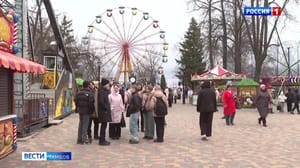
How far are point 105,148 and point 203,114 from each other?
3.28 meters

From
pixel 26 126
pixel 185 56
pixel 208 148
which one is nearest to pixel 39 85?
pixel 26 126

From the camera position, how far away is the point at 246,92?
111 ft

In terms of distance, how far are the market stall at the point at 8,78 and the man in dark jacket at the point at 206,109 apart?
5.17m

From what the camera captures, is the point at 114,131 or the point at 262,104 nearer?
the point at 114,131

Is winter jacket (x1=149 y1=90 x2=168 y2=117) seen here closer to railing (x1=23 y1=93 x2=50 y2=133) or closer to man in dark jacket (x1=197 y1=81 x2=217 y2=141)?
man in dark jacket (x1=197 y1=81 x2=217 y2=141)

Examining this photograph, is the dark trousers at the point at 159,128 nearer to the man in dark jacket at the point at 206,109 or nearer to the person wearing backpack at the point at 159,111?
the person wearing backpack at the point at 159,111

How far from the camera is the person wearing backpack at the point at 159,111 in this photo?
12391 mm

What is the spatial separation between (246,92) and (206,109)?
2184 centimetres

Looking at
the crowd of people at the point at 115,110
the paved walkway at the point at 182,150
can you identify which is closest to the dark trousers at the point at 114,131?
the crowd of people at the point at 115,110

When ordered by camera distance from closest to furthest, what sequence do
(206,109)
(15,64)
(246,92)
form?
1. (15,64)
2. (206,109)
3. (246,92)

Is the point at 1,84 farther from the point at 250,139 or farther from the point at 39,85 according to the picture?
the point at 39,85

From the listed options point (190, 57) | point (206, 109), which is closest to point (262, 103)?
point (206, 109)

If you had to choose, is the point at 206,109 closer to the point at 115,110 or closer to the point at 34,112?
the point at 115,110

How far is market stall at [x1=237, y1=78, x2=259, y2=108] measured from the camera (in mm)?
33375
